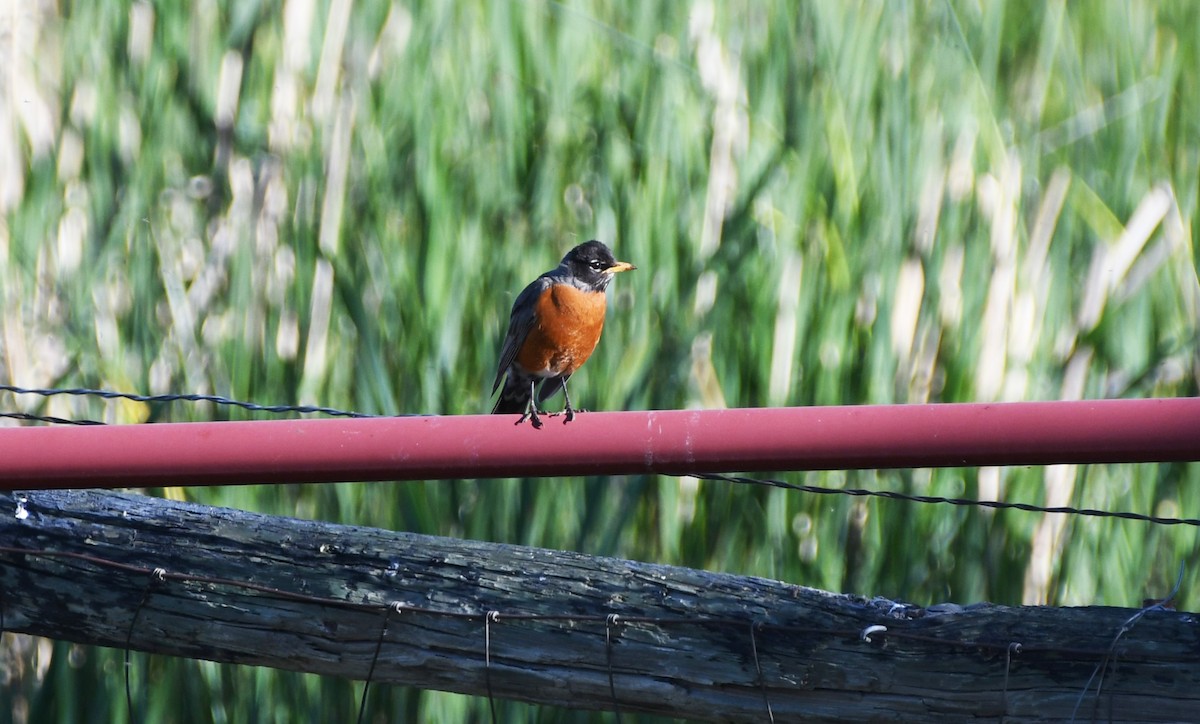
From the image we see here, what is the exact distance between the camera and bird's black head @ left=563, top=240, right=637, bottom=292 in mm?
2572

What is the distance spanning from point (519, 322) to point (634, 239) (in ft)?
1.08

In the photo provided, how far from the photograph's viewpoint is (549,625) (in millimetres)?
1607

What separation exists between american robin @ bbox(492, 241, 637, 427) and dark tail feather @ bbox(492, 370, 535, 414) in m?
0.11

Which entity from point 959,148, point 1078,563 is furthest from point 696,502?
point 959,148

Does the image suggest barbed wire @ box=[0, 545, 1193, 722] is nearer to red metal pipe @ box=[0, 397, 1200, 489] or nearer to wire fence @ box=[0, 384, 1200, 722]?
wire fence @ box=[0, 384, 1200, 722]

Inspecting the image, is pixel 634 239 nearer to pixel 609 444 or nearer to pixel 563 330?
pixel 563 330

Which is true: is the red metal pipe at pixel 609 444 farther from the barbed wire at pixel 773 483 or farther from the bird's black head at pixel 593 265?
the bird's black head at pixel 593 265

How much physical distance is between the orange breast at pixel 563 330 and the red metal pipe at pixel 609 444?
1.26m

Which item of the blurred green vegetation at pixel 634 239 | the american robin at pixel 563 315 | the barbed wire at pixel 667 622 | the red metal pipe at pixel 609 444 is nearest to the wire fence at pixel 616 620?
the barbed wire at pixel 667 622

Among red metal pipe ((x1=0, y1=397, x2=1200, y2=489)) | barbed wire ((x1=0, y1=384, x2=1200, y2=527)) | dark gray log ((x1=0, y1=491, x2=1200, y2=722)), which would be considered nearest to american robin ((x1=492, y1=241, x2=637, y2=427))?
barbed wire ((x1=0, y1=384, x2=1200, y2=527))

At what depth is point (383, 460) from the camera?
1319 millimetres

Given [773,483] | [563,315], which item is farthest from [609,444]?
[563,315]

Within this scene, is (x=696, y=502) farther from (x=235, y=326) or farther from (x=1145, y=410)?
(x=1145, y=410)

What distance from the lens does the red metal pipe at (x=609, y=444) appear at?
123 centimetres
